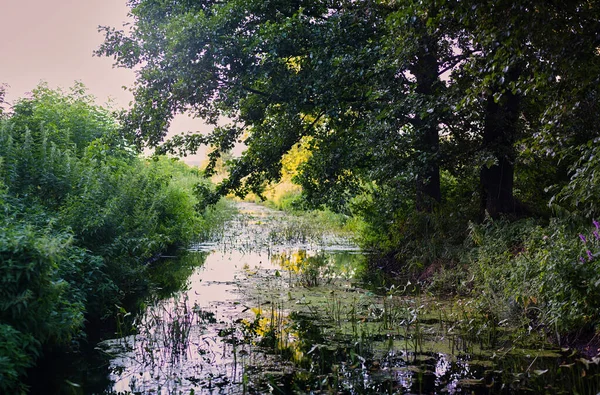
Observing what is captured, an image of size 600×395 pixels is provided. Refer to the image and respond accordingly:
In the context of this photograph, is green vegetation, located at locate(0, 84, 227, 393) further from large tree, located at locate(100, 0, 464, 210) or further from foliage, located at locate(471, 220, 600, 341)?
foliage, located at locate(471, 220, 600, 341)

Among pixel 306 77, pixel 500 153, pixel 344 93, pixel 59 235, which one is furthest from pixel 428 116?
pixel 59 235

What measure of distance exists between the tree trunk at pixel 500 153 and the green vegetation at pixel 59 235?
6765mm

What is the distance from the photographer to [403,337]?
23.5 ft

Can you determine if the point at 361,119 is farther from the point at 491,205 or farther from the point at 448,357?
the point at 448,357

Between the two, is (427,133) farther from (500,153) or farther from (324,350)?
(324,350)

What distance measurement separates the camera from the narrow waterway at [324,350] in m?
5.54

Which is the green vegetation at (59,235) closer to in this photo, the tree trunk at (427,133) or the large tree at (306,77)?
the large tree at (306,77)

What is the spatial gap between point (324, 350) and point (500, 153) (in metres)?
5.74

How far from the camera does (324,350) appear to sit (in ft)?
21.9

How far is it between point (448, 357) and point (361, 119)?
25.6 ft

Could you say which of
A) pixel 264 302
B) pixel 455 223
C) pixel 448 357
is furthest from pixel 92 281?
pixel 455 223

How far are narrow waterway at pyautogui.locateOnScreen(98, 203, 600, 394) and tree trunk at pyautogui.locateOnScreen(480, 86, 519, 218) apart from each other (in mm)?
2625

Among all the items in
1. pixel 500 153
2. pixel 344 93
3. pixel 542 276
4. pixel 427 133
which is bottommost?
pixel 542 276

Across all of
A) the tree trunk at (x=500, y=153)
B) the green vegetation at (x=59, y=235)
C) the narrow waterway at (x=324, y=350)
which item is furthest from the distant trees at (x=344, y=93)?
the narrow waterway at (x=324, y=350)
